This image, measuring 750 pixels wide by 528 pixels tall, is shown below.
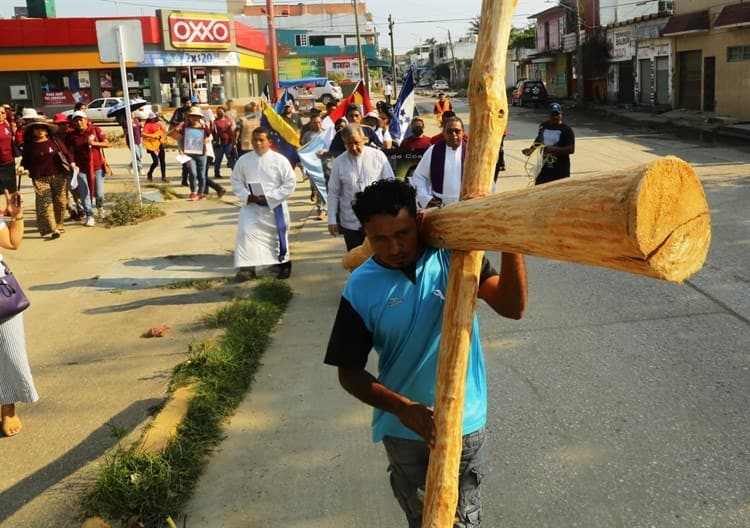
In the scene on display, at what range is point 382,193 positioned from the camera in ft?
7.85

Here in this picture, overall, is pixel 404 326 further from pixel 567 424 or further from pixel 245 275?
pixel 245 275

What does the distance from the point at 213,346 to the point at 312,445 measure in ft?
5.65

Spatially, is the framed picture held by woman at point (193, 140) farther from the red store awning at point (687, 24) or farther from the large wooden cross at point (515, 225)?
the red store awning at point (687, 24)

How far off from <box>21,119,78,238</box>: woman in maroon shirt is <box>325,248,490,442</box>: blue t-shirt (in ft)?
30.6

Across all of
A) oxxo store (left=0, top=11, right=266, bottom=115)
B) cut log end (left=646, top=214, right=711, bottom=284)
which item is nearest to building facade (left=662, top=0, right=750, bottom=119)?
oxxo store (left=0, top=11, right=266, bottom=115)

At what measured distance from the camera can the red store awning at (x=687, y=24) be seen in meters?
27.0

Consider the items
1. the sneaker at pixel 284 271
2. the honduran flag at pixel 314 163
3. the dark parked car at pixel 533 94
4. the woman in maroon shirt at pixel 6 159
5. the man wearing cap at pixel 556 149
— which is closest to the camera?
the sneaker at pixel 284 271

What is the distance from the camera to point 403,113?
1346 cm

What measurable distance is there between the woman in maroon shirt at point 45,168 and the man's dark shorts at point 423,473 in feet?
30.8

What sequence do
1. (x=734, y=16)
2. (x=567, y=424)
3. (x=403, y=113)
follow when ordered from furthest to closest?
(x=734, y=16)
(x=403, y=113)
(x=567, y=424)

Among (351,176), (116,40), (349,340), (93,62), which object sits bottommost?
(349,340)

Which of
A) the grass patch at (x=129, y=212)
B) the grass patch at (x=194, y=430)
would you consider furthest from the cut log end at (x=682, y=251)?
the grass patch at (x=129, y=212)

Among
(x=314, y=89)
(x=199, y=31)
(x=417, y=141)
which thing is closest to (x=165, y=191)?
(x=417, y=141)

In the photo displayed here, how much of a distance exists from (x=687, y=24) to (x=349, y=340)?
29.3m
